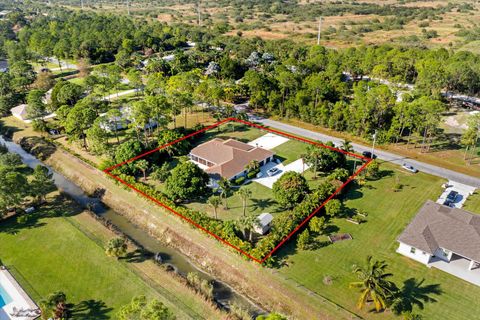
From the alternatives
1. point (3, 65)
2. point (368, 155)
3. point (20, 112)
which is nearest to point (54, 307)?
point (368, 155)

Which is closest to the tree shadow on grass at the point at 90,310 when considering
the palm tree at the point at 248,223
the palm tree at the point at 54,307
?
the palm tree at the point at 54,307

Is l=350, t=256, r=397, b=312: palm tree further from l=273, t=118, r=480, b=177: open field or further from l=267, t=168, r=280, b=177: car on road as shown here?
l=273, t=118, r=480, b=177: open field

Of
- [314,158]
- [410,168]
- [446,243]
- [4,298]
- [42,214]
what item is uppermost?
[314,158]

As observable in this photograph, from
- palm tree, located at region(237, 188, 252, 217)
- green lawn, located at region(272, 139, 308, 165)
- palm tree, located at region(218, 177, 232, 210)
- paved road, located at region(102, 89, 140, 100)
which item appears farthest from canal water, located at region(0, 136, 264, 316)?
paved road, located at region(102, 89, 140, 100)

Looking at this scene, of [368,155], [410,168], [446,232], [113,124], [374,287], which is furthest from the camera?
[113,124]

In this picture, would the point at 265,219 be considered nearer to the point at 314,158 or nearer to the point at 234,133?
the point at 314,158

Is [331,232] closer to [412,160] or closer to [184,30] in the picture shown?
[412,160]
